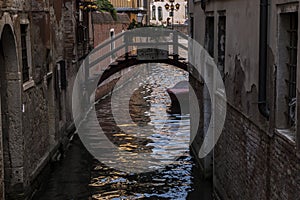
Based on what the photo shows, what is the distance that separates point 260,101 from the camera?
716cm

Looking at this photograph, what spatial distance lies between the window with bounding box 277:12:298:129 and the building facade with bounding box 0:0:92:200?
4701 mm

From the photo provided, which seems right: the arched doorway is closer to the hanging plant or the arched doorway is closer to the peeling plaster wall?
the peeling plaster wall

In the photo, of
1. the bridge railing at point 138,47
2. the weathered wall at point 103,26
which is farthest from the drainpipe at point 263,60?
the weathered wall at point 103,26

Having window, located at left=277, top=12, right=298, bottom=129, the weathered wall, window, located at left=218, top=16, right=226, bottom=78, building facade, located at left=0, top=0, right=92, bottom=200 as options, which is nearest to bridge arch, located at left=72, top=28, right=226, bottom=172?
window, located at left=218, top=16, right=226, bottom=78

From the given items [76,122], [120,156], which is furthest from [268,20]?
[76,122]

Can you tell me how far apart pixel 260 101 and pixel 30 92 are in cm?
593

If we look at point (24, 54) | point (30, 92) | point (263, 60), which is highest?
point (263, 60)

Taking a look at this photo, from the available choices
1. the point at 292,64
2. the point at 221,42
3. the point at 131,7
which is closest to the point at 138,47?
the point at 221,42

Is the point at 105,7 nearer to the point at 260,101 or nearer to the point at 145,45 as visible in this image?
the point at 145,45

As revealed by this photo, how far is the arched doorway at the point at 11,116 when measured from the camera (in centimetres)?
1048

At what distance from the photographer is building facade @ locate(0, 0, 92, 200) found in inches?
413

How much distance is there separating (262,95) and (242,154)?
1422mm

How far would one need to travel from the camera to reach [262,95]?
7160mm

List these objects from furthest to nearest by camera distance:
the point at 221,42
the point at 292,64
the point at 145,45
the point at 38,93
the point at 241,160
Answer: the point at 145,45, the point at 38,93, the point at 221,42, the point at 241,160, the point at 292,64
